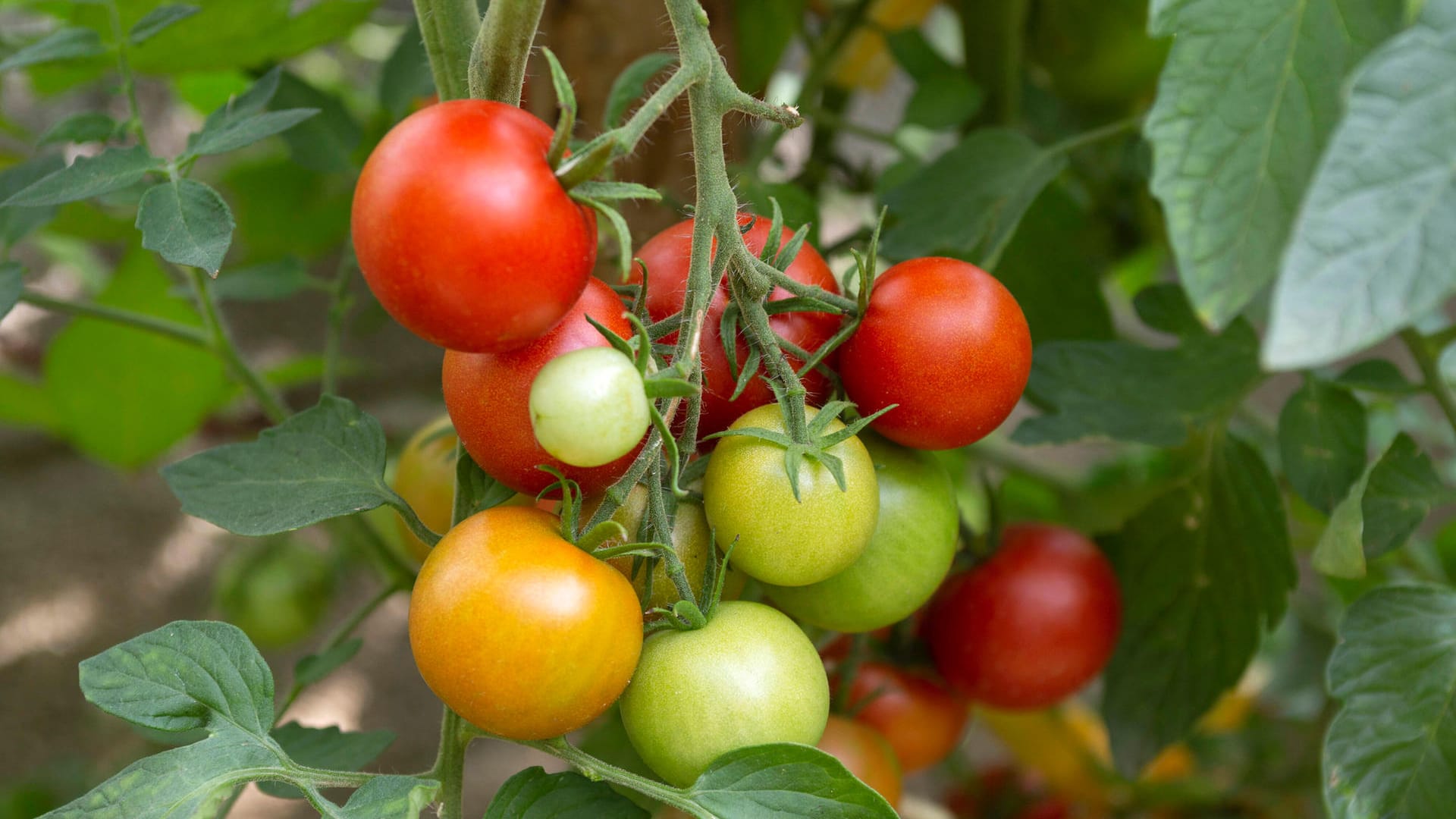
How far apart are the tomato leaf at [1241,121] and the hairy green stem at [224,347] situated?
47cm

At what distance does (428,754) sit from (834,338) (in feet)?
3.25

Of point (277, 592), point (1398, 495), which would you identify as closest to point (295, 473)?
point (1398, 495)

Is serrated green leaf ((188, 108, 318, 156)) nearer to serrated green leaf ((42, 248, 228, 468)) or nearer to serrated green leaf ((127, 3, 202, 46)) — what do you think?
serrated green leaf ((127, 3, 202, 46))

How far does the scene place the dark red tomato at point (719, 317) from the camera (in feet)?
1.26

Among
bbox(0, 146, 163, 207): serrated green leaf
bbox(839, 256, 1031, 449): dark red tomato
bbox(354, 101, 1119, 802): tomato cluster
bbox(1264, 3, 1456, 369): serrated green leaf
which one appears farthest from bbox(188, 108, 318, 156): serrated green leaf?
bbox(1264, 3, 1456, 369): serrated green leaf

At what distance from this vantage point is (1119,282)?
3.81ft

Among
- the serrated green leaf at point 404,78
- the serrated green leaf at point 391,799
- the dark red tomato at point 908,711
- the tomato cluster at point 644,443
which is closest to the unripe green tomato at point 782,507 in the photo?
the tomato cluster at point 644,443

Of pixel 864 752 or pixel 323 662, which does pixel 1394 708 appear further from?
pixel 323 662

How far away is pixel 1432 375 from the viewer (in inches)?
19.7

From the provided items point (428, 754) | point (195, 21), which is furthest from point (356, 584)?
point (195, 21)

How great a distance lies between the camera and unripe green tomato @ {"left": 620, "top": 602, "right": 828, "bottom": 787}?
342 millimetres

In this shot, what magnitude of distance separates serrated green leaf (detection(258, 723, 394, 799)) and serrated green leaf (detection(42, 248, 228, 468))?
506mm

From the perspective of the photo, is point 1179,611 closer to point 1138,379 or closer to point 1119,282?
point 1138,379

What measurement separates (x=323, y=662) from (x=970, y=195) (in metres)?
0.41
